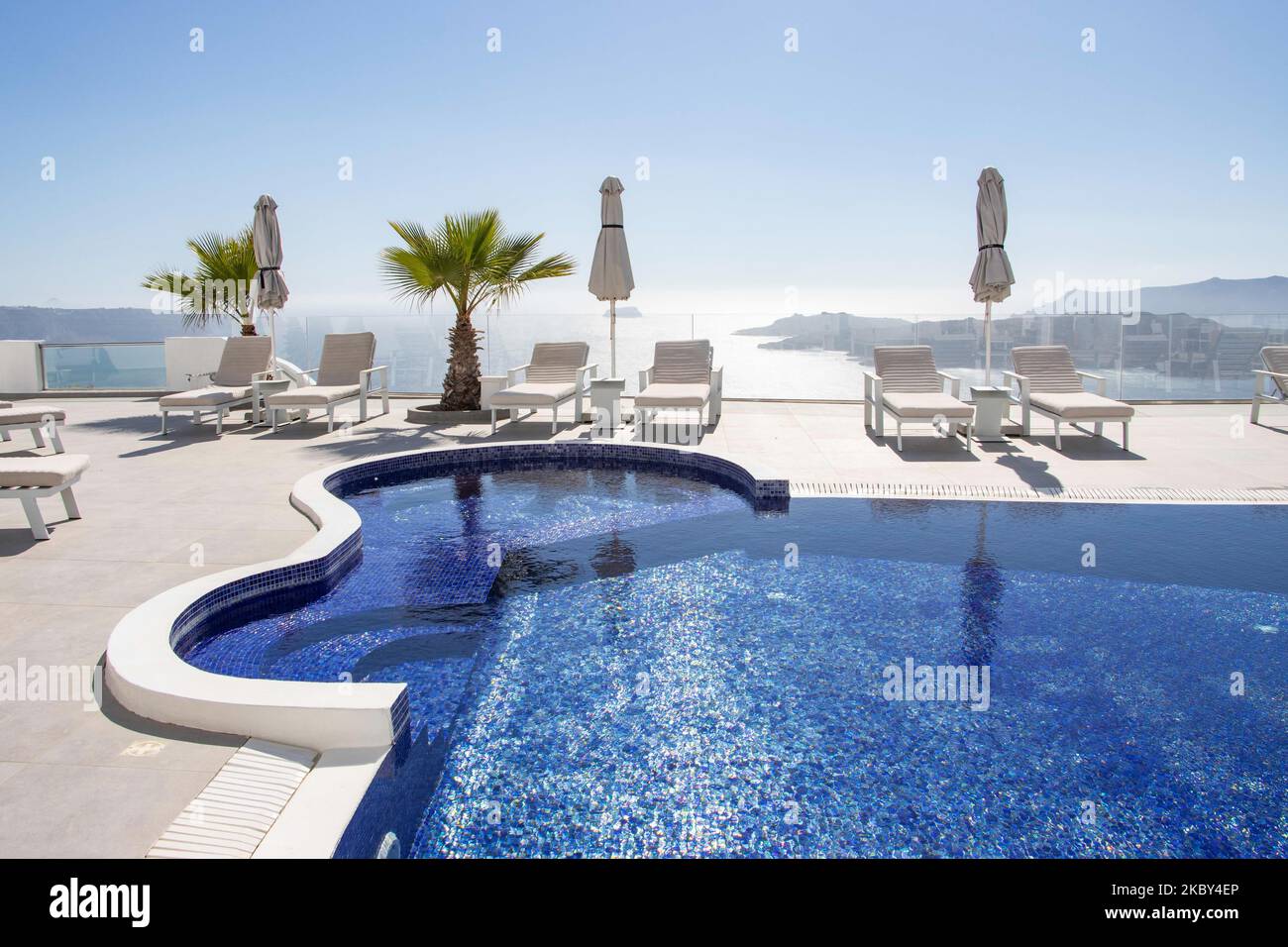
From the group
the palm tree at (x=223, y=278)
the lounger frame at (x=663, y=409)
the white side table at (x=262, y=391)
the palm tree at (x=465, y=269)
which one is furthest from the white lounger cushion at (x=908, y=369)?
the palm tree at (x=223, y=278)

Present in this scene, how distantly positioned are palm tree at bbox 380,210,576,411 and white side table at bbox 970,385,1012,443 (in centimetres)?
519

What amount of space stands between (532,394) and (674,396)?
62.3 inches

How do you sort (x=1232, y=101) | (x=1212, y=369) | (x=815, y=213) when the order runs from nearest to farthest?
(x=1212, y=369) → (x=1232, y=101) → (x=815, y=213)

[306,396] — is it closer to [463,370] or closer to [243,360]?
[243,360]

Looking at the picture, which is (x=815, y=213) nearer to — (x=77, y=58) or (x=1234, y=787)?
(x=77, y=58)

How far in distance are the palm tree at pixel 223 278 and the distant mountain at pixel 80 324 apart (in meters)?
1.32

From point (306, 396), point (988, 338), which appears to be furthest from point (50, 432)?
point (988, 338)

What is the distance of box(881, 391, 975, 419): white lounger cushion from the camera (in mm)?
8125

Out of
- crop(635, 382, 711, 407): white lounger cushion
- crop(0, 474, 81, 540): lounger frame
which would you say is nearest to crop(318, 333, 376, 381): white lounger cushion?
crop(635, 382, 711, 407): white lounger cushion

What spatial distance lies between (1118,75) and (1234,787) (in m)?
13.1

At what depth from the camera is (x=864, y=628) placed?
423cm

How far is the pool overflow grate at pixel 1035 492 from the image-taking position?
6375 mm
